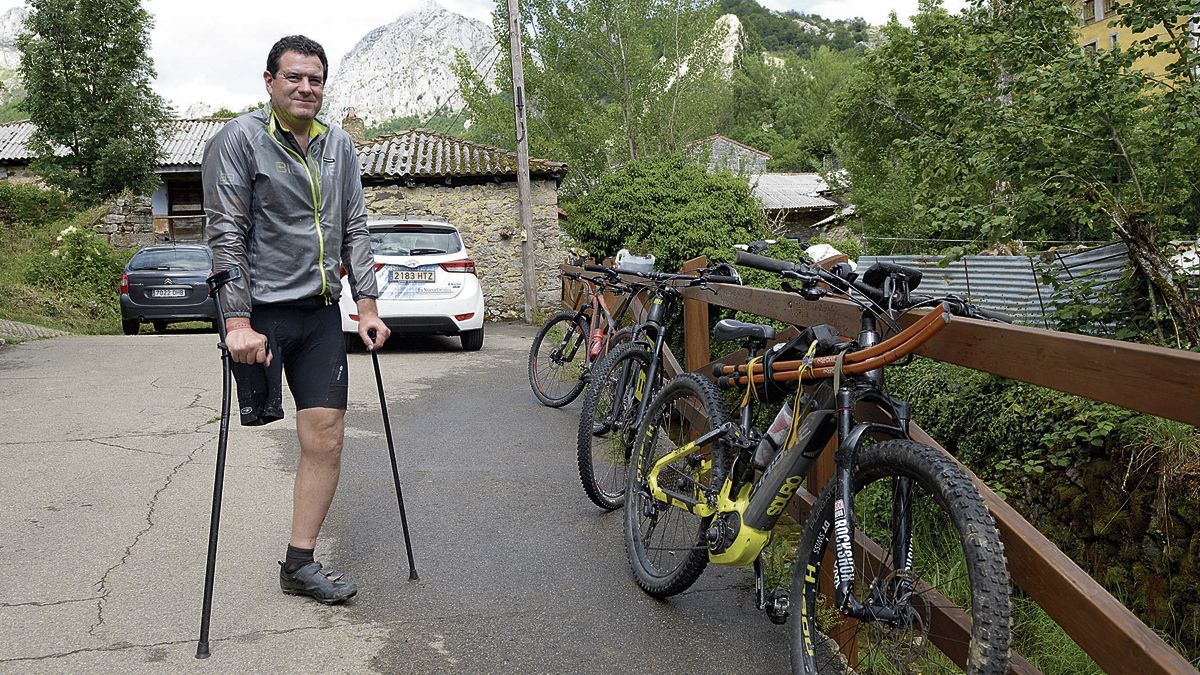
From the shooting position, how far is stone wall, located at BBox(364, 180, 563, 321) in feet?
67.1

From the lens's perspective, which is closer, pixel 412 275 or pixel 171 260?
pixel 412 275

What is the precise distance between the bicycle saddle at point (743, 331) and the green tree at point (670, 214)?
6.19m

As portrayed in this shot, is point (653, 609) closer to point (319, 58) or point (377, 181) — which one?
point (319, 58)

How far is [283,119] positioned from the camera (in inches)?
145

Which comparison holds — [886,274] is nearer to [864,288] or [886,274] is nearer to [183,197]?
[864,288]

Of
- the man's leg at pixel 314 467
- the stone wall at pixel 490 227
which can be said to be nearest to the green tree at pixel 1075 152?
the man's leg at pixel 314 467

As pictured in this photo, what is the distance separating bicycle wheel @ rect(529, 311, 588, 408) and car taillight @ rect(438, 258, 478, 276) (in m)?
3.55

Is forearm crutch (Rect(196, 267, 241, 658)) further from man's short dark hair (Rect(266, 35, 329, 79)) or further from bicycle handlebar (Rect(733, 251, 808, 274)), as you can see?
bicycle handlebar (Rect(733, 251, 808, 274))

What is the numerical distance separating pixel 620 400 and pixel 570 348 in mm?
3130

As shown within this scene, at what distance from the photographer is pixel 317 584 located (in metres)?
3.81

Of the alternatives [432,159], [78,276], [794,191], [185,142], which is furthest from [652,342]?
[794,191]

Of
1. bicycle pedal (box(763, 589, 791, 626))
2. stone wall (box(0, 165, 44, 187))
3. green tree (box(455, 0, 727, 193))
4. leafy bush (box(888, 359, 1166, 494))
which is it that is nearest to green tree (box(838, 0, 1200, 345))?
leafy bush (box(888, 359, 1166, 494))

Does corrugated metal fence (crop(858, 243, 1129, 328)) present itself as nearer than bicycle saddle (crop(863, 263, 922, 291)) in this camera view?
No

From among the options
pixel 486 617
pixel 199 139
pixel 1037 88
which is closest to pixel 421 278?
pixel 1037 88
